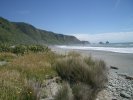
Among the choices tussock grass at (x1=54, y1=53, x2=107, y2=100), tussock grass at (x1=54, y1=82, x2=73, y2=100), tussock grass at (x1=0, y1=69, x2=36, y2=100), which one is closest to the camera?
tussock grass at (x1=0, y1=69, x2=36, y2=100)

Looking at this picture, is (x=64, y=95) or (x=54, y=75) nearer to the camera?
(x=64, y=95)

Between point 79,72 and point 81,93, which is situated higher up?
point 79,72

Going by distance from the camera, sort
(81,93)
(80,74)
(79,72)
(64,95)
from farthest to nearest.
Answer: (79,72) < (80,74) < (81,93) < (64,95)

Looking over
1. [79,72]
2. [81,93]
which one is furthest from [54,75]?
[81,93]

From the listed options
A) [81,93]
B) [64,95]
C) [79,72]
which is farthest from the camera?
[79,72]

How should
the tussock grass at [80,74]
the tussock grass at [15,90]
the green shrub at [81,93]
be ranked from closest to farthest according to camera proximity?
the tussock grass at [15,90] → the green shrub at [81,93] → the tussock grass at [80,74]

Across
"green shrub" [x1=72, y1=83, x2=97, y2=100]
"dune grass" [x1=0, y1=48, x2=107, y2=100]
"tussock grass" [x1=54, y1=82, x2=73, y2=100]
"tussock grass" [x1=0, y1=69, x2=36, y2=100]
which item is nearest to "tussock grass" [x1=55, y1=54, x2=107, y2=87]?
"dune grass" [x1=0, y1=48, x2=107, y2=100]

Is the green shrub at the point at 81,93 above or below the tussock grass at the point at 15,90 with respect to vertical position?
below

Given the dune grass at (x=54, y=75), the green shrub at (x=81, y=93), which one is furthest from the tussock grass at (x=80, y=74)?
the green shrub at (x=81, y=93)

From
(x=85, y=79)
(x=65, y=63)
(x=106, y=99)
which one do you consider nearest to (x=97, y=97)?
(x=106, y=99)

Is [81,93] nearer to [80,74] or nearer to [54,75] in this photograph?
[80,74]

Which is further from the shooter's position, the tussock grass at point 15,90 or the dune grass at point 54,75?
the dune grass at point 54,75

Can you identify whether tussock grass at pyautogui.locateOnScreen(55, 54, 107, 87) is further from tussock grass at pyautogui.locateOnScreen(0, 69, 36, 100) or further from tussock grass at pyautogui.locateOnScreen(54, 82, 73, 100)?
tussock grass at pyautogui.locateOnScreen(0, 69, 36, 100)

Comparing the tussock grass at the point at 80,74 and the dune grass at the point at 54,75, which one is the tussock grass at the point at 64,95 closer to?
the dune grass at the point at 54,75
